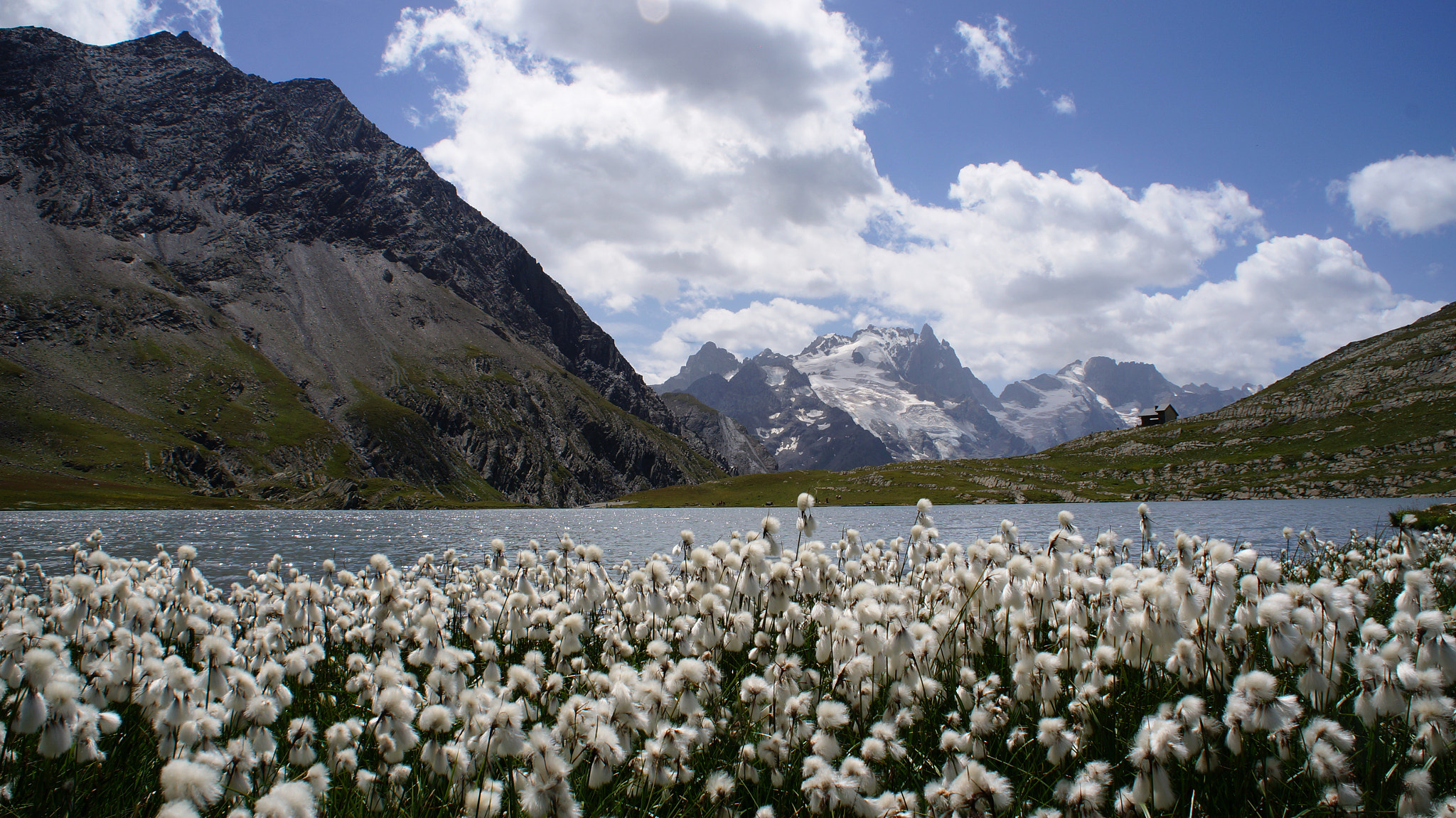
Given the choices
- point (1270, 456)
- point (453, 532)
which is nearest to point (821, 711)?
point (453, 532)

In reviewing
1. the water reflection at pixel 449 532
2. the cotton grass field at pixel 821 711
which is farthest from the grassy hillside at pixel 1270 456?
the cotton grass field at pixel 821 711

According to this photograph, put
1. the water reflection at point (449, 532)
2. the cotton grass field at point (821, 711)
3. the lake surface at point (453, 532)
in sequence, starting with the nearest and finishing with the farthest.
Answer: the cotton grass field at point (821, 711)
the lake surface at point (453, 532)
the water reflection at point (449, 532)

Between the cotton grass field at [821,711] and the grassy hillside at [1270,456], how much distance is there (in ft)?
417

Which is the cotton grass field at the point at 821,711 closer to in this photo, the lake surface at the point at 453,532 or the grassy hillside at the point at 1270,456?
the lake surface at the point at 453,532

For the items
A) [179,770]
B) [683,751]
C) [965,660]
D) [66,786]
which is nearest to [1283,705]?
[965,660]

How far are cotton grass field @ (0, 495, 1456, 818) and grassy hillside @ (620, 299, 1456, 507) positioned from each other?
12710 cm

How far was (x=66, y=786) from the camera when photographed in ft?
13.5

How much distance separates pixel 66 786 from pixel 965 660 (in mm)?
6765

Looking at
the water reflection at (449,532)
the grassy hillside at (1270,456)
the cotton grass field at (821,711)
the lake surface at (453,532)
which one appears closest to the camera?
the cotton grass field at (821,711)

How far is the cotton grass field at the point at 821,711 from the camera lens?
368 centimetres

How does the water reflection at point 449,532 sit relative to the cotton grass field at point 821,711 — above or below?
below

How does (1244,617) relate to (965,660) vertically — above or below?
above

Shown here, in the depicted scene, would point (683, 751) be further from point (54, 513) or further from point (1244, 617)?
point (54, 513)

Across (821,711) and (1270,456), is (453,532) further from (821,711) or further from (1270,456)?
(1270,456)
